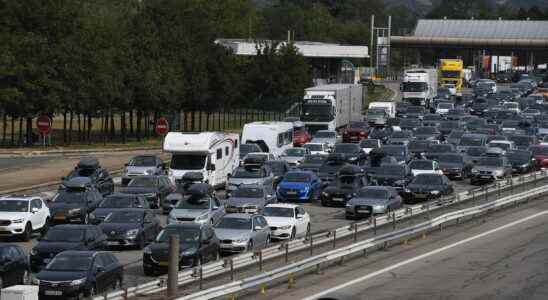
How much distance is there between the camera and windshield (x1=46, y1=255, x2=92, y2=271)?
30000 millimetres

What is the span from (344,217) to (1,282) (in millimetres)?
20596

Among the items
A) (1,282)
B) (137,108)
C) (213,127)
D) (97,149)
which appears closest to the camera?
(1,282)

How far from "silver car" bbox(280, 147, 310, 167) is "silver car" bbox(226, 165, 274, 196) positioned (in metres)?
7.90

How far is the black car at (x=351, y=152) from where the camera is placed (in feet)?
208

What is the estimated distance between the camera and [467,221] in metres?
46.6

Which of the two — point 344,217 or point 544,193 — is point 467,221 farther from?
point 544,193

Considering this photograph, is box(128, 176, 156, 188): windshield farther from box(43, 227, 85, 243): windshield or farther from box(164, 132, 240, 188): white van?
box(43, 227, 85, 243): windshield

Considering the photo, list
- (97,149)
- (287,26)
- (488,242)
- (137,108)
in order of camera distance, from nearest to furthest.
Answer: (488,242)
(97,149)
(137,108)
(287,26)

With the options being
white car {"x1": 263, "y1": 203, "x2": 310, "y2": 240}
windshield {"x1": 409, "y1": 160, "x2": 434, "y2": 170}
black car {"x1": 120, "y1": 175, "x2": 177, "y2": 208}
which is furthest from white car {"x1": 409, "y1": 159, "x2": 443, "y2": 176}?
white car {"x1": 263, "y1": 203, "x2": 310, "y2": 240}

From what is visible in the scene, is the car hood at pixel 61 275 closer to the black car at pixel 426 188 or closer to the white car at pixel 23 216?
the white car at pixel 23 216

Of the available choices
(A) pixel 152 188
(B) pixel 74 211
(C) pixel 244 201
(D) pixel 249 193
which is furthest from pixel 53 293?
(A) pixel 152 188

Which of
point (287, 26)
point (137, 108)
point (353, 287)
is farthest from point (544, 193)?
point (287, 26)

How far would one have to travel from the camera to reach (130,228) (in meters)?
39.2

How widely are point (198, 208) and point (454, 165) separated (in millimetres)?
22523
